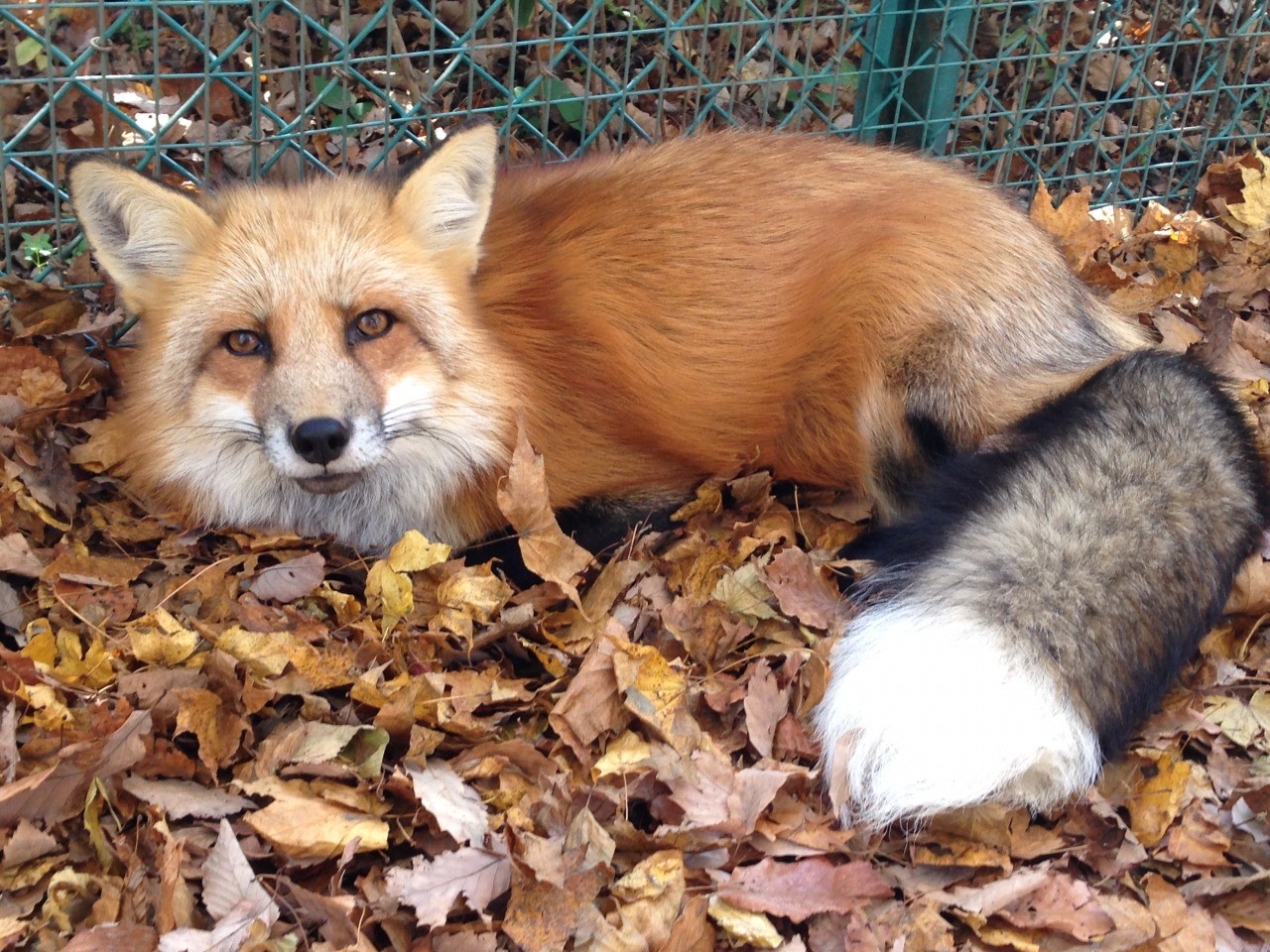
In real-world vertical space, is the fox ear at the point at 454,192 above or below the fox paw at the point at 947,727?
above

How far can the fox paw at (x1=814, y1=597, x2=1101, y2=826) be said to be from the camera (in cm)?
219

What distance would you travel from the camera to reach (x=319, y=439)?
2.72m

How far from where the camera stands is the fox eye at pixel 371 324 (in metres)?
2.92

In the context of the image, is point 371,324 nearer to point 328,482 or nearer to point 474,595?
point 328,482

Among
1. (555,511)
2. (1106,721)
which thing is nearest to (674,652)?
(555,511)

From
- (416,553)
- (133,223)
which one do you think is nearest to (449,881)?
(416,553)

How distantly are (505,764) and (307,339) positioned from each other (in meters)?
1.17

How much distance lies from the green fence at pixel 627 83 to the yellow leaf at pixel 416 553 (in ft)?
4.86

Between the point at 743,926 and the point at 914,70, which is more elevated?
the point at 914,70

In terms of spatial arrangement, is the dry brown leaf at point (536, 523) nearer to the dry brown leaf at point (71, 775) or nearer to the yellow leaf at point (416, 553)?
the yellow leaf at point (416, 553)

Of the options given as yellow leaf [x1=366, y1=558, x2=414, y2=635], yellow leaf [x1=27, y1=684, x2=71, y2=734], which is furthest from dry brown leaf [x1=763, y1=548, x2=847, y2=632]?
yellow leaf [x1=27, y1=684, x2=71, y2=734]

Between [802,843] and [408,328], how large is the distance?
A: 5.32 feet

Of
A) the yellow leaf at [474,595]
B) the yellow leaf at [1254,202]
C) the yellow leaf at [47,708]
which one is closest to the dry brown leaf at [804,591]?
the yellow leaf at [474,595]

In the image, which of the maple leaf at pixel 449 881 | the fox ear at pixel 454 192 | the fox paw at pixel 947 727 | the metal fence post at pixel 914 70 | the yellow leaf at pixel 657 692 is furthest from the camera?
the metal fence post at pixel 914 70
